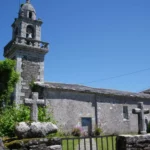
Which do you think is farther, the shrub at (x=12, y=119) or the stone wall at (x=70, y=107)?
the stone wall at (x=70, y=107)

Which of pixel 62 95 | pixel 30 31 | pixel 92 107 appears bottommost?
pixel 92 107

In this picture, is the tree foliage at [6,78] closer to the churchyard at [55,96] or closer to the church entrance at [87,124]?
the churchyard at [55,96]

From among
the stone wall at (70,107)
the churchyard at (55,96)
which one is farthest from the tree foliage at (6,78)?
the stone wall at (70,107)

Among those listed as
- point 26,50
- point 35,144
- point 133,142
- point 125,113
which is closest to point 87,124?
point 125,113

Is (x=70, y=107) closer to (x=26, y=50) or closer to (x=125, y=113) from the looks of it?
(x=125, y=113)

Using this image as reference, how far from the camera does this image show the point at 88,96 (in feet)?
69.8

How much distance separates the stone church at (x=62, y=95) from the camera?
1964 centimetres

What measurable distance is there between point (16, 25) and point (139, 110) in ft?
63.6

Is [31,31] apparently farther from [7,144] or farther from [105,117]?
[7,144]

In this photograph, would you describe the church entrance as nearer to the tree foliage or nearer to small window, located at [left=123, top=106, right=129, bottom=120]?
small window, located at [left=123, top=106, right=129, bottom=120]

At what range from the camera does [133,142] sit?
6406 mm

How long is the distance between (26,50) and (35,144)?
1836cm

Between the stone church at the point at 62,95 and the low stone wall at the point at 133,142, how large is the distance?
510 inches

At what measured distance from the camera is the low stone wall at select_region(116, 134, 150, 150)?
20.7 ft
